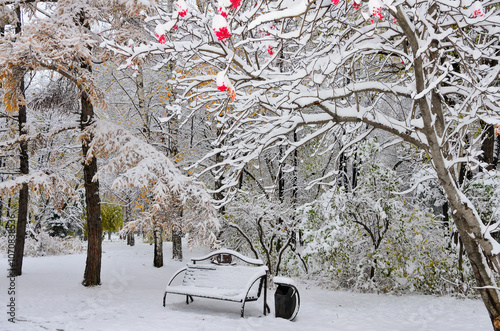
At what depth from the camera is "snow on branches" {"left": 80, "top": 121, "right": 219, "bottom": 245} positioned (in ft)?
24.7

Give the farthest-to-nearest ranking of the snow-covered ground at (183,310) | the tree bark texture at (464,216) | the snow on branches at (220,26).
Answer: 1. the snow-covered ground at (183,310)
2. the tree bark texture at (464,216)
3. the snow on branches at (220,26)

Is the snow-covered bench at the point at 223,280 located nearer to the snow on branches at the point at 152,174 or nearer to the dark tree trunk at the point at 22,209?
the snow on branches at the point at 152,174

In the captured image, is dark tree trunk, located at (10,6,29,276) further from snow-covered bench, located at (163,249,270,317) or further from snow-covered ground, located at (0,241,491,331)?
snow-covered bench, located at (163,249,270,317)

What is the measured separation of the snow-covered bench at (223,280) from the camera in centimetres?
679

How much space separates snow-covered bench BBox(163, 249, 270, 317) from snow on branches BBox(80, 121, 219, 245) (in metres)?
0.75

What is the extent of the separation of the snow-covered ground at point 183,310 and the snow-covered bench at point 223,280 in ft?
1.14

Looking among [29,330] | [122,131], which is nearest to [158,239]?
[122,131]

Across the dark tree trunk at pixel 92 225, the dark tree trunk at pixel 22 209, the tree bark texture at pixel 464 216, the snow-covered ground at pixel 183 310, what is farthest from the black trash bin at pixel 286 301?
the dark tree trunk at pixel 22 209

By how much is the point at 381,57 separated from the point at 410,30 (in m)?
3.64

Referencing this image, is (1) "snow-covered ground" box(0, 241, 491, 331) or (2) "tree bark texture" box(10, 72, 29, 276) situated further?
(2) "tree bark texture" box(10, 72, 29, 276)

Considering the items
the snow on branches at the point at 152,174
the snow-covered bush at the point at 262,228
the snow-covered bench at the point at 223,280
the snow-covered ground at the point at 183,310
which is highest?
the snow on branches at the point at 152,174

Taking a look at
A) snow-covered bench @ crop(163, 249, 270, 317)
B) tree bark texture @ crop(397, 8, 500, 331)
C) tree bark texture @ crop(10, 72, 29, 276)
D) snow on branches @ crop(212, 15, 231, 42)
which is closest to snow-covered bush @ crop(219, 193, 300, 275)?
snow-covered bench @ crop(163, 249, 270, 317)

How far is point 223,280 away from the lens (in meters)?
7.32

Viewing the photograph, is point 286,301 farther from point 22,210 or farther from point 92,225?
point 22,210
